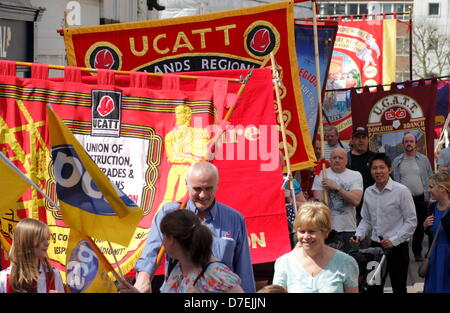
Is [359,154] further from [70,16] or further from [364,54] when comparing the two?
[364,54]

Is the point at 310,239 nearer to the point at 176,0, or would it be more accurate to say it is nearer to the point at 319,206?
the point at 319,206

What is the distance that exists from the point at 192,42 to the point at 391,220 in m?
2.41

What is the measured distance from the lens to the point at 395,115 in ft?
43.8

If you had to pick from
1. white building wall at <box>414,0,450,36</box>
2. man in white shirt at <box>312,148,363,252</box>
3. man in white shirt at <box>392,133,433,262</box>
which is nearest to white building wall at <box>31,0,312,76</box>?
man in white shirt at <box>312,148,363,252</box>

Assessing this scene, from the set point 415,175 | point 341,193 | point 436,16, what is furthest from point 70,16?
point 436,16

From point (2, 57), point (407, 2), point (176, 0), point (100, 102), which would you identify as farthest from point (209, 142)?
point (407, 2)

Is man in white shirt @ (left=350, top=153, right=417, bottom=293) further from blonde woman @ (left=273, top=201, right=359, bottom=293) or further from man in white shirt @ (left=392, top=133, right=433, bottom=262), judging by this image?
man in white shirt @ (left=392, top=133, right=433, bottom=262)

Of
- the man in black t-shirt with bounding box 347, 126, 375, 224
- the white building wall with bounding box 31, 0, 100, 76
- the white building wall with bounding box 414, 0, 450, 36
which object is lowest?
the man in black t-shirt with bounding box 347, 126, 375, 224

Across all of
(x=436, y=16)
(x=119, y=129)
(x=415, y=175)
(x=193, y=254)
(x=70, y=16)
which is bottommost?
(x=193, y=254)

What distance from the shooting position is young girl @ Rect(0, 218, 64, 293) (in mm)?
5152

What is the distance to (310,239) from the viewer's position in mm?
5625

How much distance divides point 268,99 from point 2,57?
10.7ft

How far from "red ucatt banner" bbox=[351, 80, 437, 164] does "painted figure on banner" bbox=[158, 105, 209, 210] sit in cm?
666

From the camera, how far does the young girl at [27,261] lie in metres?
5.15
